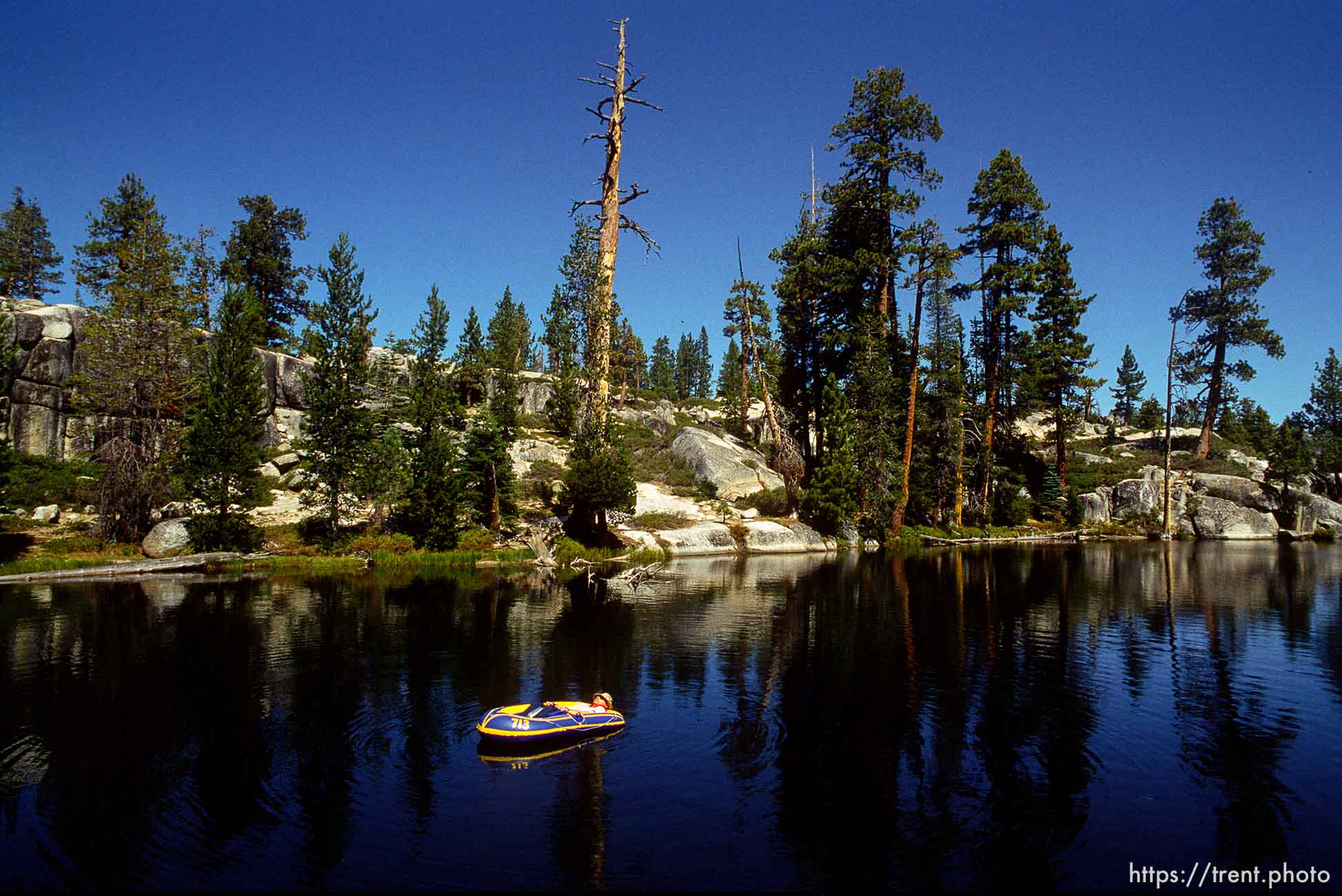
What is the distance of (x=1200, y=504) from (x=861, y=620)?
52.8m

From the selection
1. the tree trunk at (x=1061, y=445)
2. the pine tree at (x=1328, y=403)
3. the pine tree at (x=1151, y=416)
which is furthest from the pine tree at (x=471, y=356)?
the pine tree at (x=1328, y=403)

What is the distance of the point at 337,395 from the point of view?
121 ft

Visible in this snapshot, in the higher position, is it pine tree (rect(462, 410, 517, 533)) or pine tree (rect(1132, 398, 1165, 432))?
pine tree (rect(1132, 398, 1165, 432))

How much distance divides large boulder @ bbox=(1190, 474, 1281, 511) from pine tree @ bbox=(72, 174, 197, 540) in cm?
7632

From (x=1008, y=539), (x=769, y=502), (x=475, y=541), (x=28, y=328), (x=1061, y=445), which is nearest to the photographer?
(x=475, y=541)

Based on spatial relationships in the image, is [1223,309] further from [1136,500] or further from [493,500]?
[493,500]

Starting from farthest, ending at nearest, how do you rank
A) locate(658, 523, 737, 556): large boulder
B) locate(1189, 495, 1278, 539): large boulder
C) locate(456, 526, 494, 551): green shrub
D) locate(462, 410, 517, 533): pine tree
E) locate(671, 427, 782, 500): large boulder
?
locate(1189, 495, 1278, 539): large boulder, locate(671, 427, 782, 500): large boulder, locate(658, 523, 737, 556): large boulder, locate(462, 410, 517, 533): pine tree, locate(456, 526, 494, 551): green shrub

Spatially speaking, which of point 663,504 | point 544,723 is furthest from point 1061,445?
point 544,723

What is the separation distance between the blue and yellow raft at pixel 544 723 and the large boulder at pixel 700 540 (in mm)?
28531

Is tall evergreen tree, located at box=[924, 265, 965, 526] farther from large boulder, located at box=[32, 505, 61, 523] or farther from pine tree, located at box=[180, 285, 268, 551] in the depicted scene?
large boulder, located at box=[32, 505, 61, 523]

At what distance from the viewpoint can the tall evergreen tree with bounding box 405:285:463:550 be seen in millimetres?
36375

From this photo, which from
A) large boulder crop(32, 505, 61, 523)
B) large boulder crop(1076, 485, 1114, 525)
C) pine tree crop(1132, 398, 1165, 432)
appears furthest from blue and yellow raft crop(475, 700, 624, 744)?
pine tree crop(1132, 398, 1165, 432)

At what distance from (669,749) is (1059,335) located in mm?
54835

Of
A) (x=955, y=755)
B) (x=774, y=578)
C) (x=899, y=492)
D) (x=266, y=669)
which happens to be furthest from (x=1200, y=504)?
(x=266, y=669)
